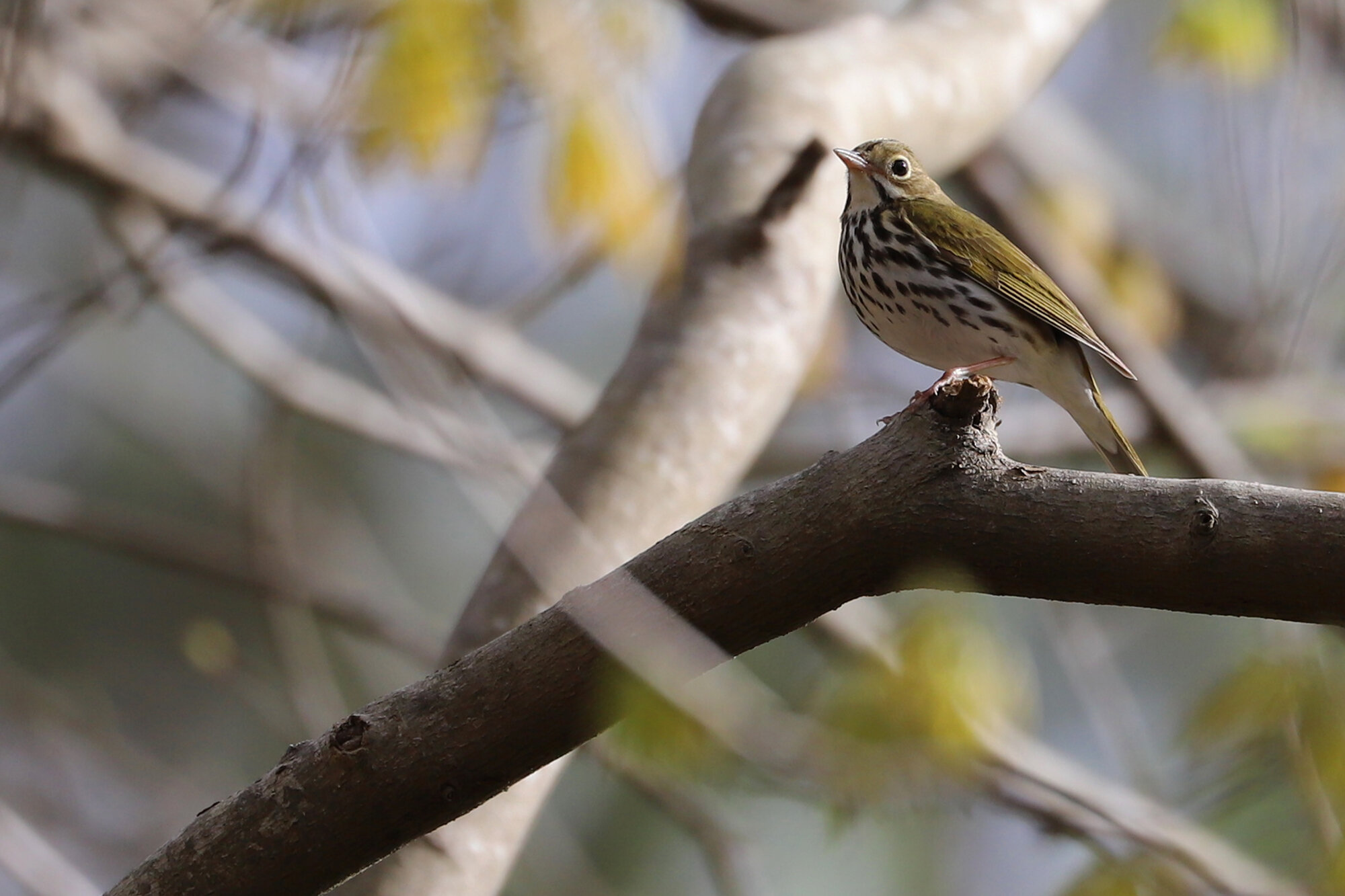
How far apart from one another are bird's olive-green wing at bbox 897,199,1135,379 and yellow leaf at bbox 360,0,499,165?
3.97 feet

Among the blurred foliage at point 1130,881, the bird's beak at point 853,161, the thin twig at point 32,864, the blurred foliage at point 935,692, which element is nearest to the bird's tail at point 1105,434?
the blurred foliage at point 935,692

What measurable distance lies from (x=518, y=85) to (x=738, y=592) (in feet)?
8.15

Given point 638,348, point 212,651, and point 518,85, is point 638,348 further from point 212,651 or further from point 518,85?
point 212,651

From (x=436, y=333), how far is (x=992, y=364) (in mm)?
2020

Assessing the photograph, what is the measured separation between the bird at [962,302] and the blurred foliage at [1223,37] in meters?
1.13

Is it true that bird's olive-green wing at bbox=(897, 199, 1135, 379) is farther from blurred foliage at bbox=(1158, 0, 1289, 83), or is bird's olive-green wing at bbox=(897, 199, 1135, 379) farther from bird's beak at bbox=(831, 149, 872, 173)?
blurred foliage at bbox=(1158, 0, 1289, 83)

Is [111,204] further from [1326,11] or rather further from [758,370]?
[1326,11]

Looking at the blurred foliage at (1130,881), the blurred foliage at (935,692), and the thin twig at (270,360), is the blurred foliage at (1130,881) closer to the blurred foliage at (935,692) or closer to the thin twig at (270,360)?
the blurred foliage at (935,692)

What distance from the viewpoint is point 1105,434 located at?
3.44 m

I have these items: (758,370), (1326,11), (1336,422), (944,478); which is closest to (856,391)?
(1336,422)

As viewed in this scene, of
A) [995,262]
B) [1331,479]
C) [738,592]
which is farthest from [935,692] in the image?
[1331,479]

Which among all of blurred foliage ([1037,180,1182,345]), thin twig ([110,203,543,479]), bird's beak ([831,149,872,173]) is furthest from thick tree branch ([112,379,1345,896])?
blurred foliage ([1037,180,1182,345])

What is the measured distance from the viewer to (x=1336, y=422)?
5.47m

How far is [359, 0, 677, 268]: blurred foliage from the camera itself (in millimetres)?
3637
